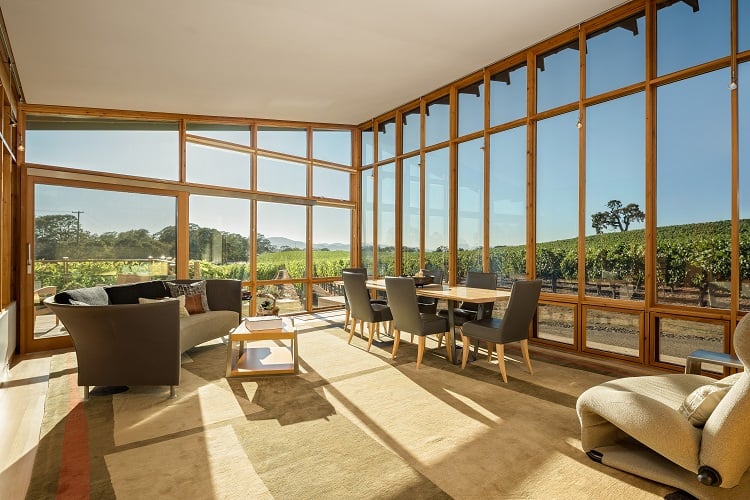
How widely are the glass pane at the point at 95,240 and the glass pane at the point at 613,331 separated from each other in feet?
18.6

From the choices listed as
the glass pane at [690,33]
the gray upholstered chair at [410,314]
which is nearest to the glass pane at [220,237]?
the gray upholstered chair at [410,314]

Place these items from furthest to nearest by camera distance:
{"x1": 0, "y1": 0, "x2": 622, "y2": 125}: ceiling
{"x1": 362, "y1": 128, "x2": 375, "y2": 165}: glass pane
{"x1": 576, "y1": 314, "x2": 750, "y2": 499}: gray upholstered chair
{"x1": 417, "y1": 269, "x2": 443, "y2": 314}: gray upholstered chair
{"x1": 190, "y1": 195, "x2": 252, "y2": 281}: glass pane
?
{"x1": 362, "y1": 128, "x2": 375, "y2": 165}: glass pane
{"x1": 190, "y1": 195, "x2": 252, "y2": 281}: glass pane
{"x1": 417, "y1": 269, "x2": 443, "y2": 314}: gray upholstered chair
{"x1": 0, "y1": 0, "x2": 622, "y2": 125}: ceiling
{"x1": 576, "y1": 314, "x2": 750, "y2": 499}: gray upholstered chair

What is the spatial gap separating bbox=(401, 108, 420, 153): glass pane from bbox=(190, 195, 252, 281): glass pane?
2960 mm

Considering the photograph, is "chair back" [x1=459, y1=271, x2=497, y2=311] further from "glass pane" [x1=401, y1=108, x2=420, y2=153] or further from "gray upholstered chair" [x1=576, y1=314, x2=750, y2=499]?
"glass pane" [x1=401, y1=108, x2=420, y2=153]

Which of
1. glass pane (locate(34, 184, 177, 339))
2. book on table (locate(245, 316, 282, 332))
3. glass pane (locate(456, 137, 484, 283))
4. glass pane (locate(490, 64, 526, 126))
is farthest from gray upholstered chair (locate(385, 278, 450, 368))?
glass pane (locate(34, 184, 177, 339))

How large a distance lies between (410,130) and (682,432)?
19.7ft

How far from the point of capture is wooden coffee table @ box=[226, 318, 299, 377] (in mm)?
3725

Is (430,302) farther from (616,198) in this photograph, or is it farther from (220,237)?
(220,237)

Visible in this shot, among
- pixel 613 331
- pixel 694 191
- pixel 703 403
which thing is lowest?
pixel 613 331

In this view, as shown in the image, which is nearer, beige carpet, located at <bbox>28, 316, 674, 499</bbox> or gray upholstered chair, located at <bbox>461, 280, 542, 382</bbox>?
beige carpet, located at <bbox>28, 316, 674, 499</bbox>

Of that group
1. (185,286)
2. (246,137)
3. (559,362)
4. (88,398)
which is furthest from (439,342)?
(246,137)

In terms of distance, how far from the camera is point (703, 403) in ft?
6.43

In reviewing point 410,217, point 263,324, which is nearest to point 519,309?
point 263,324

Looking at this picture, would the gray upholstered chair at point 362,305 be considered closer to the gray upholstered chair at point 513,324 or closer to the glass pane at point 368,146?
the gray upholstered chair at point 513,324
